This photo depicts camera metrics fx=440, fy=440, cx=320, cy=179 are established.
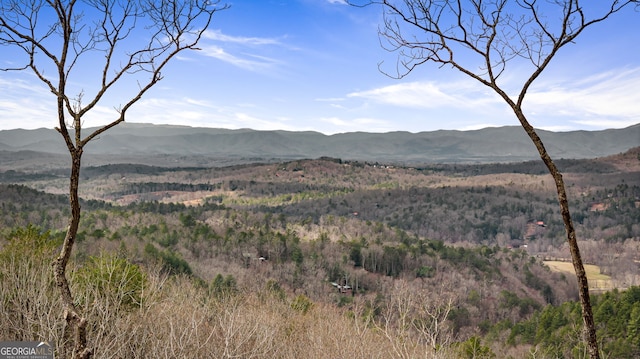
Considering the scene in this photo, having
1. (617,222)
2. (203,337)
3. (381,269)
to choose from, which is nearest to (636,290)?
(381,269)

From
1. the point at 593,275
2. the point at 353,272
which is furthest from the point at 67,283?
the point at 593,275

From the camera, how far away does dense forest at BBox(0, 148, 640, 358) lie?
1639 centimetres

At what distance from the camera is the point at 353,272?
8388cm

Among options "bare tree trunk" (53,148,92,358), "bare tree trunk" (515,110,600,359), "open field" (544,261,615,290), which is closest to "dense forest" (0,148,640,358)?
"open field" (544,261,615,290)

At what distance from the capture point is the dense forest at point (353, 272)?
53.8 feet

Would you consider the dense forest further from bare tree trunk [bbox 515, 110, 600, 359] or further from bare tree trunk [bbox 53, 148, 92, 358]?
bare tree trunk [bbox 515, 110, 600, 359]

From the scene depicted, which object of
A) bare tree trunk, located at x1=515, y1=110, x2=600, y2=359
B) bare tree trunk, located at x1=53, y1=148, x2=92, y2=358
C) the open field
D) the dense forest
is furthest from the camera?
the open field

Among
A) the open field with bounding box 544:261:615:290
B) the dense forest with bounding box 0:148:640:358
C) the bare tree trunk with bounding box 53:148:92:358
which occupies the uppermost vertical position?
the bare tree trunk with bounding box 53:148:92:358

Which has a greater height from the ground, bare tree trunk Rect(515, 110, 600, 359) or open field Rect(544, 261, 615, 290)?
bare tree trunk Rect(515, 110, 600, 359)

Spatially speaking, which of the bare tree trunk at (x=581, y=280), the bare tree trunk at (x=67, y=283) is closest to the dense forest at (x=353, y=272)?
the bare tree trunk at (x=67, y=283)

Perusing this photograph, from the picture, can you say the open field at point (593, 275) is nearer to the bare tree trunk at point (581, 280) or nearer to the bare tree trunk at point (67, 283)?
the bare tree trunk at point (581, 280)

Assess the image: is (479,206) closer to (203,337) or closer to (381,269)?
(381,269)

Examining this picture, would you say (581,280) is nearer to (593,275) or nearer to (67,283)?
(67,283)

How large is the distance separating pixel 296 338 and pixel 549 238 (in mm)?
158129
